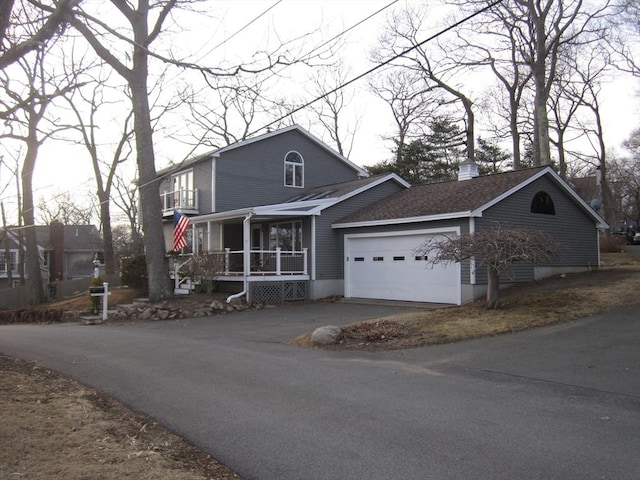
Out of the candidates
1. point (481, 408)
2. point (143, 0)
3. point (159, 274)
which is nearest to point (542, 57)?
point (143, 0)

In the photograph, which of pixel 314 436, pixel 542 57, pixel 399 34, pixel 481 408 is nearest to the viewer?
pixel 314 436

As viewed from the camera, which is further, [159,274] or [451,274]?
[159,274]

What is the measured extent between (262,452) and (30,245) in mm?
27883

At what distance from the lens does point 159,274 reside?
1914cm

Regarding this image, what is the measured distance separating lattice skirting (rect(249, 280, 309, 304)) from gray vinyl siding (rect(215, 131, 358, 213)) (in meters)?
6.27

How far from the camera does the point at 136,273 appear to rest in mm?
23453

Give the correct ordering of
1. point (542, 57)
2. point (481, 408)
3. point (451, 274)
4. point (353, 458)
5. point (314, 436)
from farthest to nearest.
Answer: point (542, 57) → point (451, 274) → point (481, 408) → point (314, 436) → point (353, 458)

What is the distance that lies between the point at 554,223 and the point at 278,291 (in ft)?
33.5

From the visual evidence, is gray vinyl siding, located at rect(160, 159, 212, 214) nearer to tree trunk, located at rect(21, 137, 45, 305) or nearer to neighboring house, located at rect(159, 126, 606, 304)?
neighboring house, located at rect(159, 126, 606, 304)

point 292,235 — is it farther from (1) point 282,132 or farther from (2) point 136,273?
(2) point 136,273

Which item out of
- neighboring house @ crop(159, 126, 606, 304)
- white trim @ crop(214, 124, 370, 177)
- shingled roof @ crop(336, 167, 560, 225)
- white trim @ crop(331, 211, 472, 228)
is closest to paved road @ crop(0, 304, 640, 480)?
white trim @ crop(331, 211, 472, 228)

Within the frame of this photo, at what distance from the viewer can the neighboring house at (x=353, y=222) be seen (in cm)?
1742

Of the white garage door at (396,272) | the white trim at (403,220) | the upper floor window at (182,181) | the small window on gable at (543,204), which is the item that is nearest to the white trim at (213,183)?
the upper floor window at (182,181)

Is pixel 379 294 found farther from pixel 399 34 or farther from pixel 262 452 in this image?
pixel 399 34
